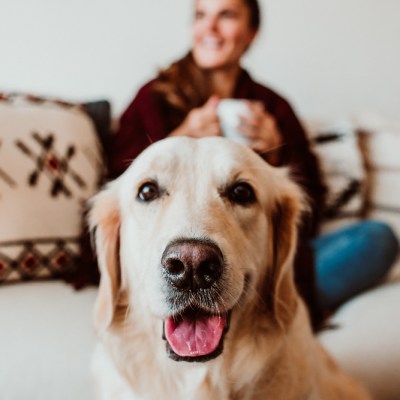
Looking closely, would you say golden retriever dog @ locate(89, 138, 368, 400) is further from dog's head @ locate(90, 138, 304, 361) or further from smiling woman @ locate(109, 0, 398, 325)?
smiling woman @ locate(109, 0, 398, 325)

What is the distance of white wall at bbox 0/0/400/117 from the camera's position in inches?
80.7

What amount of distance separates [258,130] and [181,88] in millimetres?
348

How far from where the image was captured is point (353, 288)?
72.6 inches

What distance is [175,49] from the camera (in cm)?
232

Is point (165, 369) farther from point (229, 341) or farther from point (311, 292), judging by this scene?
point (311, 292)

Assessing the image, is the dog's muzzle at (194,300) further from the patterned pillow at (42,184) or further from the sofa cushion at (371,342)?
the patterned pillow at (42,184)

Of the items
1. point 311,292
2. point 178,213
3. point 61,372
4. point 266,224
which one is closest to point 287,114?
point 311,292

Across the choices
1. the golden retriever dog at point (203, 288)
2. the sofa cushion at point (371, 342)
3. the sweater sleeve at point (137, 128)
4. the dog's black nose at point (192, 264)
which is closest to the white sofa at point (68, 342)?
the sofa cushion at point (371, 342)

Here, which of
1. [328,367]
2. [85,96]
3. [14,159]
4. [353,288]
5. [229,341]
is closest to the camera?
[229,341]

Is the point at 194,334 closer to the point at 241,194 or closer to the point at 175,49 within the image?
the point at 241,194

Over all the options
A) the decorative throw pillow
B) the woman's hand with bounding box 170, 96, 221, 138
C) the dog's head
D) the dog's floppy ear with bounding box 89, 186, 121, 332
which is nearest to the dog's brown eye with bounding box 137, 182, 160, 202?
the dog's head

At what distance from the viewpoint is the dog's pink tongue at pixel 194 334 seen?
36.3 inches

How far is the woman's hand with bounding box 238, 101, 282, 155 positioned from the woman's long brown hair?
0.72ft

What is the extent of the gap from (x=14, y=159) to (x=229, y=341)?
0.93m
